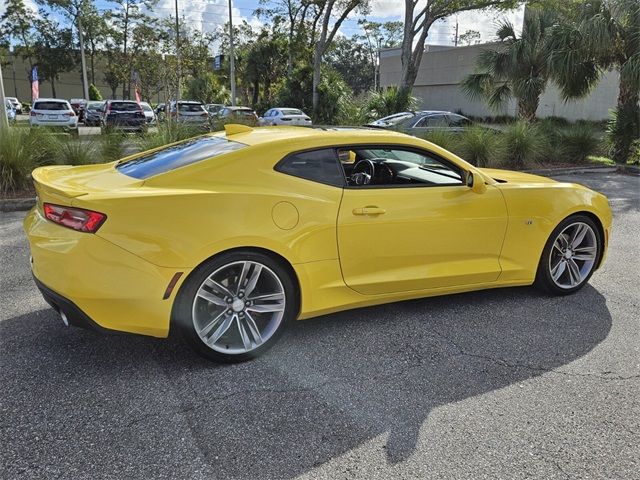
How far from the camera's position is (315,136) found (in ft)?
12.1

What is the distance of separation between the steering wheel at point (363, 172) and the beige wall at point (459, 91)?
2868cm

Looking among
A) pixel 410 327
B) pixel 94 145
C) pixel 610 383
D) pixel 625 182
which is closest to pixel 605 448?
pixel 610 383

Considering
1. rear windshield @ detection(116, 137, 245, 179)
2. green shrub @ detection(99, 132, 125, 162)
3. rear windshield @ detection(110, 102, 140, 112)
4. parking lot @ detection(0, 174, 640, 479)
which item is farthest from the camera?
rear windshield @ detection(110, 102, 140, 112)

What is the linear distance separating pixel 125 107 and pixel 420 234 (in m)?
22.8

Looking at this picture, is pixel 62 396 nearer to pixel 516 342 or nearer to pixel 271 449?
pixel 271 449

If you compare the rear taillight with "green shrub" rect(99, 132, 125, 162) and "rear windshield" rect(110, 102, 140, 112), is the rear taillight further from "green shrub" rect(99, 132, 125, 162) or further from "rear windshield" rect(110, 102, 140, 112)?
"rear windshield" rect(110, 102, 140, 112)

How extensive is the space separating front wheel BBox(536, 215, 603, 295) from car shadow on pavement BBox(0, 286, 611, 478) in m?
Answer: 0.34

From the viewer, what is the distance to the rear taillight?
292 centimetres

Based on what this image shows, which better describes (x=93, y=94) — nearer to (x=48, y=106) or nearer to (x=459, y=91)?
(x=48, y=106)

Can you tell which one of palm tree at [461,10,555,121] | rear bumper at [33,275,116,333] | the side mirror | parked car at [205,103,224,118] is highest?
palm tree at [461,10,555,121]

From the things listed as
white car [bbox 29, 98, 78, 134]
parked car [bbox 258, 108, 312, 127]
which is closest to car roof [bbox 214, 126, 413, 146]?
parked car [bbox 258, 108, 312, 127]

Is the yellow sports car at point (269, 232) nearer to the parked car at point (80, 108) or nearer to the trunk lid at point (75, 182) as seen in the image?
the trunk lid at point (75, 182)

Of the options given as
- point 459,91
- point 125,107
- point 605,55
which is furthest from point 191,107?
point 605,55

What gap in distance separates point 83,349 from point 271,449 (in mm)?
Result: 1615
